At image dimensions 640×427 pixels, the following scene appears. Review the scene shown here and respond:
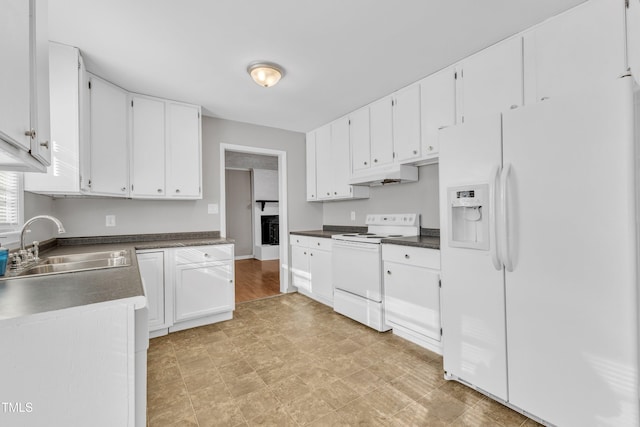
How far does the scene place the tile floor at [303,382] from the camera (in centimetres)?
163

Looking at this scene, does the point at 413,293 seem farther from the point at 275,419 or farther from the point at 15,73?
the point at 15,73

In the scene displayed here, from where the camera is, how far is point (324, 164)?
3.98 m

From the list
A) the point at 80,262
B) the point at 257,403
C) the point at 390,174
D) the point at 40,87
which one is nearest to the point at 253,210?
the point at 390,174

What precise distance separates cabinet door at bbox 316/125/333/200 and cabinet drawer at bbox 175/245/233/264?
152 centimetres

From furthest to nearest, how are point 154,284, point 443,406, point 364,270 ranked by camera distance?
point 364,270, point 154,284, point 443,406

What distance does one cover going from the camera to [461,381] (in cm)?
190

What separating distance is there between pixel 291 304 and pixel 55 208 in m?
2.65

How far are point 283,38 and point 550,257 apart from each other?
2.18 metres

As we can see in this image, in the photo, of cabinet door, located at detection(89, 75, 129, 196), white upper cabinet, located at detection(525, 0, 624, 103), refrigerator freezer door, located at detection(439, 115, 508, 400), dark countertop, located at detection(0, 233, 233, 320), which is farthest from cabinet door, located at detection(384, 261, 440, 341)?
cabinet door, located at detection(89, 75, 129, 196)

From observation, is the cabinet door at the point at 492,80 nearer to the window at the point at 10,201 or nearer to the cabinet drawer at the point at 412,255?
the cabinet drawer at the point at 412,255

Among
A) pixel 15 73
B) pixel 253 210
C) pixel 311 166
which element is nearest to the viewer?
pixel 15 73

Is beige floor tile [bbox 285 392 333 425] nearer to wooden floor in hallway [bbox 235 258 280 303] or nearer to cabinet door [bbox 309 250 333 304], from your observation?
cabinet door [bbox 309 250 333 304]

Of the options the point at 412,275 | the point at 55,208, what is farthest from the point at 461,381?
the point at 55,208

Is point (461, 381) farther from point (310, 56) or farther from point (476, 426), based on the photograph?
point (310, 56)
